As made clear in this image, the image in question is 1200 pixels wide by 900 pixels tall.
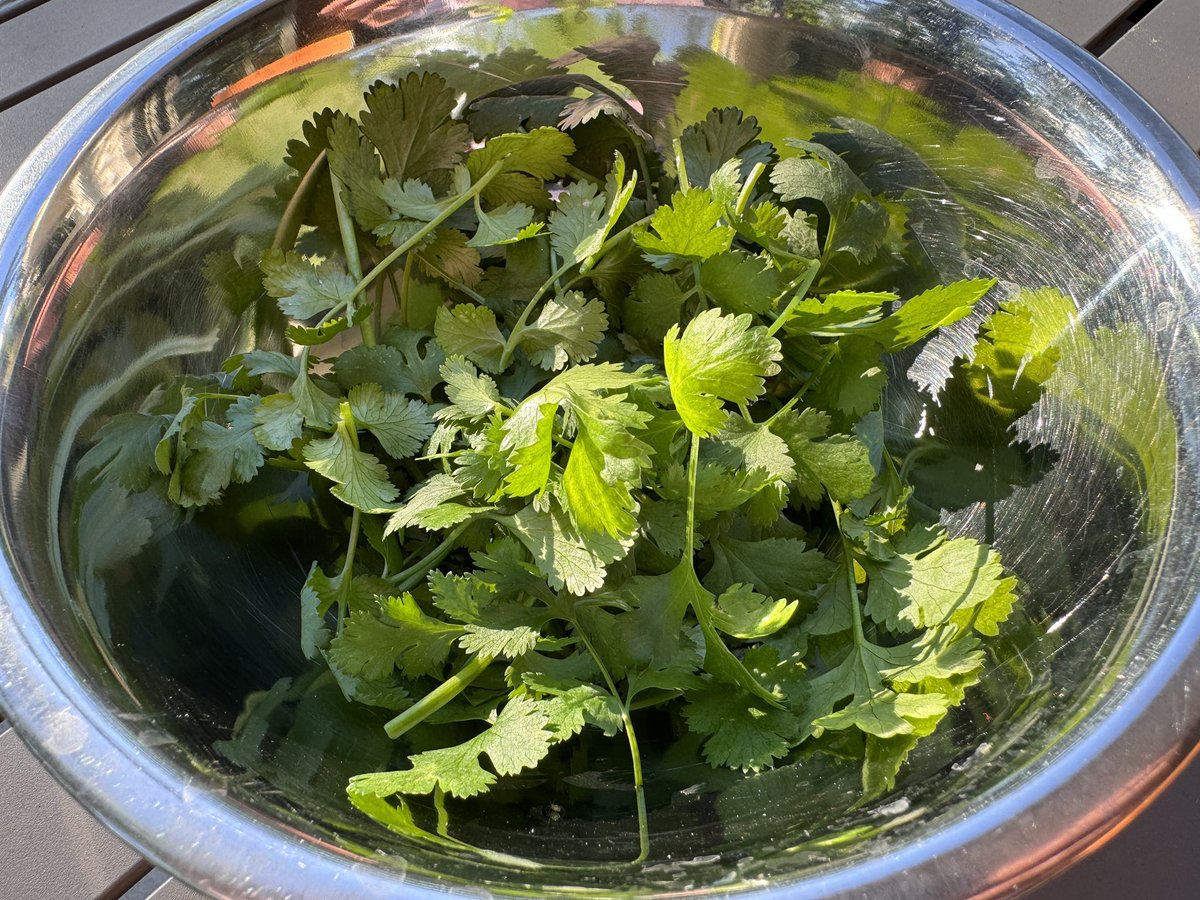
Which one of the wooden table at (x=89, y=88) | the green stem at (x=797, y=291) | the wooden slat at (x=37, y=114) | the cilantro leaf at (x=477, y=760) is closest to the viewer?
the cilantro leaf at (x=477, y=760)

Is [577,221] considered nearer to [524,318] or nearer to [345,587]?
[524,318]

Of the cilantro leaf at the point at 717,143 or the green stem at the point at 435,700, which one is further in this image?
the cilantro leaf at the point at 717,143

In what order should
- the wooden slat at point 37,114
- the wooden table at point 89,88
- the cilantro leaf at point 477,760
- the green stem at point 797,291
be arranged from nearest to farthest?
the cilantro leaf at point 477,760 < the green stem at point 797,291 < the wooden table at point 89,88 < the wooden slat at point 37,114

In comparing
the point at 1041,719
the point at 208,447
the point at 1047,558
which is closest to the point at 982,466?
the point at 1047,558

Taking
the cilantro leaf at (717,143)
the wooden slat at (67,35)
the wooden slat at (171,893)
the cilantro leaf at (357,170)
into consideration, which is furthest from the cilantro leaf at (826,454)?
the wooden slat at (67,35)

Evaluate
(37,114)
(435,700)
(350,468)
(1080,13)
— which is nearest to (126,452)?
(350,468)

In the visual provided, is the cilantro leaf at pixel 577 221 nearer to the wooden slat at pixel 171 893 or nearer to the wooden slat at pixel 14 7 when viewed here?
the wooden slat at pixel 171 893

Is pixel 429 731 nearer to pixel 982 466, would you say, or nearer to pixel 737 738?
pixel 737 738
